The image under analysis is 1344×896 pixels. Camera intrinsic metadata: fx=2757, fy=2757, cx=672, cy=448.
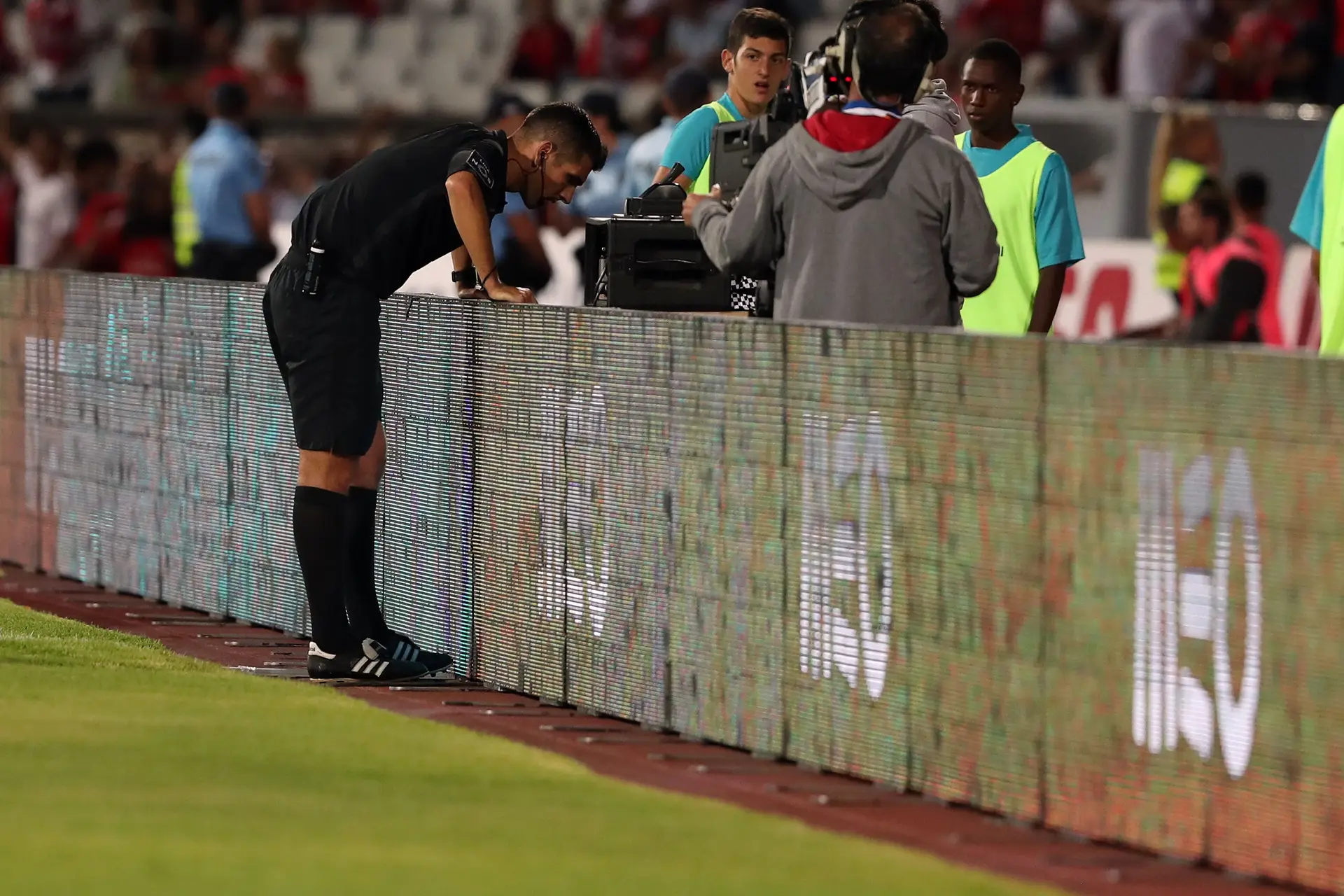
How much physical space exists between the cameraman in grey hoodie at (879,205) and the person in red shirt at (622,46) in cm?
1648

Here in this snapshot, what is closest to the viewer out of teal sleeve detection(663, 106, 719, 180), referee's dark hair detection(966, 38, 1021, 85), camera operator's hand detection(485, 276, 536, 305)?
camera operator's hand detection(485, 276, 536, 305)

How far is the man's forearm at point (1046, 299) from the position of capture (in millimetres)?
9352

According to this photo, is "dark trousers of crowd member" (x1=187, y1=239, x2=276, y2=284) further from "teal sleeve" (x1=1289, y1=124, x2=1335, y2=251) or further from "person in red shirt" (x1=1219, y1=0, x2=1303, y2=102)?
"teal sleeve" (x1=1289, y1=124, x2=1335, y2=251)

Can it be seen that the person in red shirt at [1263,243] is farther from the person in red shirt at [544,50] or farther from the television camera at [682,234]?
the person in red shirt at [544,50]

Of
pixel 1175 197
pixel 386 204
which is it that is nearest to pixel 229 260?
pixel 1175 197

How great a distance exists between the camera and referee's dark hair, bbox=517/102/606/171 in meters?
9.02

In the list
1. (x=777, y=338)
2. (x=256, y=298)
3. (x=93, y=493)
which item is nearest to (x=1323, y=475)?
(x=777, y=338)

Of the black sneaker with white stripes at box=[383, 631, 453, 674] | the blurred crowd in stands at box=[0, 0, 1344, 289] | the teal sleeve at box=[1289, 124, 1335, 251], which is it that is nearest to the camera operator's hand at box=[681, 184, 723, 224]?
the teal sleeve at box=[1289, 124, 1335, 251]

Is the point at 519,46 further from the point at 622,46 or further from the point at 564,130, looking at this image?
the point at 564,130

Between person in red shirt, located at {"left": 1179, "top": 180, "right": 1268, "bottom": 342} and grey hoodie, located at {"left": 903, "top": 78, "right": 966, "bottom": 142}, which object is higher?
grey hoodie, located at {"left": 903, "top": 78, "right": 966, "bottom": 142}

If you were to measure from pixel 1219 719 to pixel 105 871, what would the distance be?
2.43 m

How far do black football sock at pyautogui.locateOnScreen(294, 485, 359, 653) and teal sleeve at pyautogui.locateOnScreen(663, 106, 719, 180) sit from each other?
2256 mm

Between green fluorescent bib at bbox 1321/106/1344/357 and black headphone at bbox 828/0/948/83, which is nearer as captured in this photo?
black headphone at bbox 828/0/948/83

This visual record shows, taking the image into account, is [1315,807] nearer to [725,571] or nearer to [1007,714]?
[1007,714]
